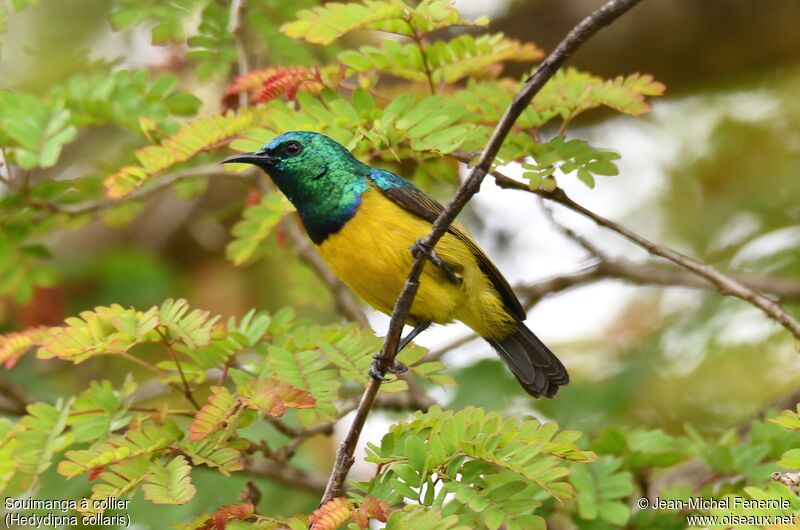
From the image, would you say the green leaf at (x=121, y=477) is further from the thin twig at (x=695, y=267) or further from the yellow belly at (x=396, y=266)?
the thin twig at (x=695, y=267)

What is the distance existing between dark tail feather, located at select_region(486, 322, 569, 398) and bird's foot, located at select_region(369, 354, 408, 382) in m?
0.77

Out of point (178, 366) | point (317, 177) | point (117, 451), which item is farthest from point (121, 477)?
point (317, 177)

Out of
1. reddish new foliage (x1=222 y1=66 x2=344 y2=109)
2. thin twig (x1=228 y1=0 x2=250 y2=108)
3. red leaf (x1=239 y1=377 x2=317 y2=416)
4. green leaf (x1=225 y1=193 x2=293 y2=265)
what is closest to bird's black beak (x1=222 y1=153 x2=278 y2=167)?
reddish new foliage (x1=222 y1=66 x2=344 y2=109)

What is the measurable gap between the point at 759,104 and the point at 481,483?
4.60 m

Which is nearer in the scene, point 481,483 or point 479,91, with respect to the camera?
point 481,483

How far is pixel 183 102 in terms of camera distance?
13.5 feet

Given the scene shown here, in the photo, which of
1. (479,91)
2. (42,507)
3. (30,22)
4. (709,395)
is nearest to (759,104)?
(709,395)

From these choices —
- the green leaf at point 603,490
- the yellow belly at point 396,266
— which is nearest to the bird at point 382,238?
the yellow belly at point 396,266

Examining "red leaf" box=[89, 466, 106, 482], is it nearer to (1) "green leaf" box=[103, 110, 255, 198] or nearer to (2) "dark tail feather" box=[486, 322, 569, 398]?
(1) "green leaf" box=[103, 110, 255, 198]

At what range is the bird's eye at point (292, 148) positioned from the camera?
3551mm

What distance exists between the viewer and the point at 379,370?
2.91 meters

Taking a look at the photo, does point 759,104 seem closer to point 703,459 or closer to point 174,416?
point 703,459

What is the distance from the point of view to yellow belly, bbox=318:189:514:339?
3447 millimetres

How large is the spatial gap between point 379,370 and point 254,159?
945 mm
